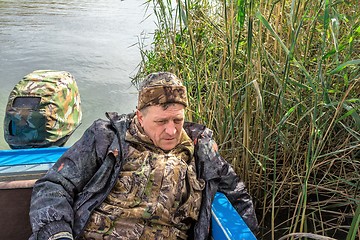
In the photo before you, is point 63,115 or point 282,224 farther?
point 63,115

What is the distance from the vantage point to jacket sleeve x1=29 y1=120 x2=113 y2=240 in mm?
1701

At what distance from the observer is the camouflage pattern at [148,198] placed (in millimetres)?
1843

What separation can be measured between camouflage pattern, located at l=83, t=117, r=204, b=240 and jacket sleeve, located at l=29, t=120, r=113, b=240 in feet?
0.39

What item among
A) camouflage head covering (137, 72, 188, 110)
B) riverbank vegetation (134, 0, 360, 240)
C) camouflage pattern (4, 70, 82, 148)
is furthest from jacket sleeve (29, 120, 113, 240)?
camouflage pattern (4, 70, 82, 148)

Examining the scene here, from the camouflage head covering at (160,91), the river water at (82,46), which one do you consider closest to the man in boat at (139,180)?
the camouflage head covering at (160,91)

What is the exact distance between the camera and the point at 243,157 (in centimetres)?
255

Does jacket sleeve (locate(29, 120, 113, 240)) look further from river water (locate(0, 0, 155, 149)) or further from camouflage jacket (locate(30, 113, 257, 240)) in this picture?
river water (locate(0, 0, 155, 149))

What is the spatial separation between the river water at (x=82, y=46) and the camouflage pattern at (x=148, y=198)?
1709 mm

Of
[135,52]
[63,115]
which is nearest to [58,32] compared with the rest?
[135,52]

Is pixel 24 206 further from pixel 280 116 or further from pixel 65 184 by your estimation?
pixel 280 116

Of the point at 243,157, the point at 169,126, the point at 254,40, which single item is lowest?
the point at 243,157

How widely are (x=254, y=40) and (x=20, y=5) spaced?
11015 millimetres

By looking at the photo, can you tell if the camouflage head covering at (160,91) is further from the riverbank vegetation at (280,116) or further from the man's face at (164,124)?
the riverbank vegetation at (280,116)

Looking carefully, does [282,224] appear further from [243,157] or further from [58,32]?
[58,32]
